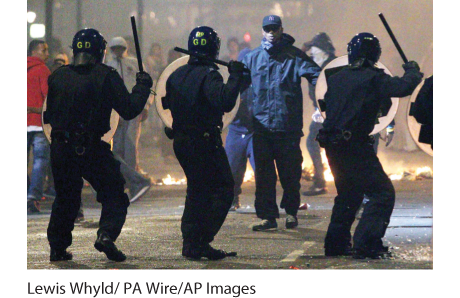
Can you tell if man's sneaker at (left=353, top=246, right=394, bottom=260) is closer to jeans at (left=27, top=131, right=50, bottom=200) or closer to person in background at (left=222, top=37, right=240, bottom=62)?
jeans at (left=27, top=131, right=50, bottom=200)

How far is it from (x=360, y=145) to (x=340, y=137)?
16 cm

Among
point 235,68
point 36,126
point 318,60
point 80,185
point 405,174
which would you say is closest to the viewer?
point 235,68

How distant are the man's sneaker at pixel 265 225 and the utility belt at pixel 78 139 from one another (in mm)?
2313

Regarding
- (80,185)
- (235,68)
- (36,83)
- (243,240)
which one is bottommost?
(243,240)

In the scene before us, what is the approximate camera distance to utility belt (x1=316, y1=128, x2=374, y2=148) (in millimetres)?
6988

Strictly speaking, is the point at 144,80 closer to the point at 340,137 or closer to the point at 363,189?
the point at 340,137

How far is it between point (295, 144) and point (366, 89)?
1.94 m

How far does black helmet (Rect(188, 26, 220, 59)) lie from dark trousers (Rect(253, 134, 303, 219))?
1.97m

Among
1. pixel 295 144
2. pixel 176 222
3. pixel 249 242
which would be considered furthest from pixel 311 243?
pixel 176 222

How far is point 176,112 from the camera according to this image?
6996mm

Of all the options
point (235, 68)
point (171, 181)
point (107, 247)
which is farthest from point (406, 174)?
point (107, 247)

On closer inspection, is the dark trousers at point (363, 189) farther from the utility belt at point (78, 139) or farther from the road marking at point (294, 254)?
the utility belt at point (78, 139)

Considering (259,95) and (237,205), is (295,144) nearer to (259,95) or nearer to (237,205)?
(259,95)

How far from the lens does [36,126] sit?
10.2 m
